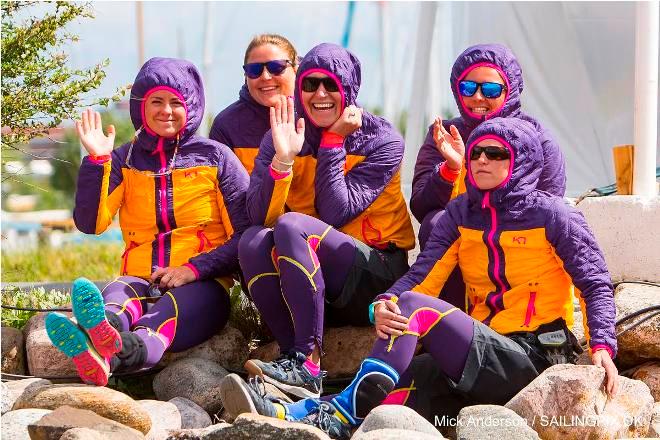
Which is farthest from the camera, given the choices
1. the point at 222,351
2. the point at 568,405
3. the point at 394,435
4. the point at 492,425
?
the point at 222,351

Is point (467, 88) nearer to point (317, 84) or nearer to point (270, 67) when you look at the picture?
point (317, 84)

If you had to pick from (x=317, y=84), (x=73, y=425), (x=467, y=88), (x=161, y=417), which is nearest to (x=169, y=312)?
(x=161, y=417)

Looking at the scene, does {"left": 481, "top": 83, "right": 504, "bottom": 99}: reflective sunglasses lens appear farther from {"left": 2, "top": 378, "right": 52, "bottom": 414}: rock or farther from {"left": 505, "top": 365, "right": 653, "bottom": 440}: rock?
{"left": 2, "top": 378, "right": 52, "bottom": 414}: rock

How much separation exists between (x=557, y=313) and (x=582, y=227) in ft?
1.32

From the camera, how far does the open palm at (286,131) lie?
5.31 meters

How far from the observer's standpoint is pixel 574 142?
10484 mm

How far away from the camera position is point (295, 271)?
515 centimetres

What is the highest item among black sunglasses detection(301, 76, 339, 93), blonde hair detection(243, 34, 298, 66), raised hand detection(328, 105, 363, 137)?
blonde hair detection(243, 34, 298, 66)

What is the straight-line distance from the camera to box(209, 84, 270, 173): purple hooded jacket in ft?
20.6

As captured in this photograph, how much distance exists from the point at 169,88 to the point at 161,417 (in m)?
1.70

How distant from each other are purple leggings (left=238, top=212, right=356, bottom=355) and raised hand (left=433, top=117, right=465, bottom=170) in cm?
63

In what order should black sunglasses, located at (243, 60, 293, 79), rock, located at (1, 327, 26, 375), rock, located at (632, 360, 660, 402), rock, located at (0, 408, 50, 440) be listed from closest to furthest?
rock, located at (0, 408, 50, 440), rock, located at (632, 360, 660, 402), rock, located at (1, 327, 26, 375), black sunglasses, located at (243, 60, 293, 79)

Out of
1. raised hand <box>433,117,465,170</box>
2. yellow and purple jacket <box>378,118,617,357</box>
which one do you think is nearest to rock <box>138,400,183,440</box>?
yellow and purple jacket <box>378,118,617,357</box>

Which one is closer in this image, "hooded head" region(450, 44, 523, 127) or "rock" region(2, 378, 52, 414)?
"rock" region(2, 378, 52, 414)
